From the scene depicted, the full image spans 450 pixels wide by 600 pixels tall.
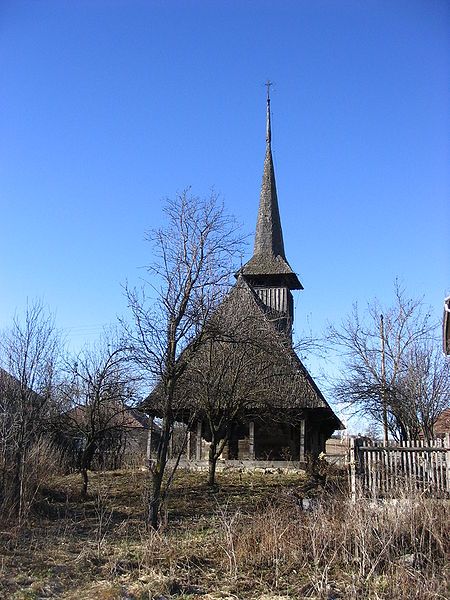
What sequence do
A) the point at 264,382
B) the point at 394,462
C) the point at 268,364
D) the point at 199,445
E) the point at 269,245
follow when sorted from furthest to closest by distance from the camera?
1. the point at 269,245
2. the point at 199,445
3. the point at 264,382
4. the point at 268,364
5. the point at 394,462

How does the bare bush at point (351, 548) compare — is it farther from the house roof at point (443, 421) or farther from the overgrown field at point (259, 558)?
the house roof at point (443, 421)

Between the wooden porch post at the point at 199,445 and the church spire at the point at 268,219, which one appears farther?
the church spire at the point at 268,219

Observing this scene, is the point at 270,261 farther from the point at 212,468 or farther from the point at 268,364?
the point at 212,468

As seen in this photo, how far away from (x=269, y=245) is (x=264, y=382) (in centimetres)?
1308

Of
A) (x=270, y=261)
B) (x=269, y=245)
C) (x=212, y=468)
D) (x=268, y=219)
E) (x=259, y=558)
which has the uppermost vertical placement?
(x=268, y=219)

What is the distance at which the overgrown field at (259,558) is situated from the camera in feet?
21.2

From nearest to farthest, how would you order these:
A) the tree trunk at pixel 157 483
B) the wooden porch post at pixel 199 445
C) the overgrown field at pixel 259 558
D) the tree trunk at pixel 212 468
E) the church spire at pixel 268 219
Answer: the overgrown field at pixel 259 558 → the tree trunk at pixel 157 483 → the tree trunk at pixel 212 468 → the wooden porch post at pixel 199 445 → the church spire at pixel 268 219

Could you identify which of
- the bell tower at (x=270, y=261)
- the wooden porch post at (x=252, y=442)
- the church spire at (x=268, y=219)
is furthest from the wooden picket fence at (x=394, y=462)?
the church spire at (x=268, y=219)

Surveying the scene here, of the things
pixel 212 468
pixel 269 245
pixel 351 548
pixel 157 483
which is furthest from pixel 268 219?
pixel 351 548

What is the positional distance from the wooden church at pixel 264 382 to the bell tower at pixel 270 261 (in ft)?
0.12

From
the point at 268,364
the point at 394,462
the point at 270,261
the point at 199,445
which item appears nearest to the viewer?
the point at 394,462

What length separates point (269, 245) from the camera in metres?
28.8

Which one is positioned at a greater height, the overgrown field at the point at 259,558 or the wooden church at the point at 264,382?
the wooden church at the point at 264,382

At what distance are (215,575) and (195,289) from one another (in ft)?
15.4
